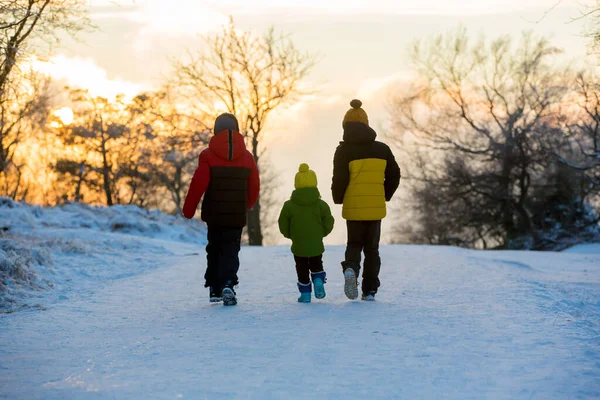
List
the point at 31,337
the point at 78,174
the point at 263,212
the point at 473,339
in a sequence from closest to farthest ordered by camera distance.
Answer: the point at 473,339, the point at 31,337, the point at 78,174, the point at 263,212

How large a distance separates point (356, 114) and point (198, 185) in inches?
75.0

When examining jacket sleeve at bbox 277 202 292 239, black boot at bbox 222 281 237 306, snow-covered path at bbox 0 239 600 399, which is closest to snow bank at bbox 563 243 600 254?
snow-covered path at bbox 0 239 600 399

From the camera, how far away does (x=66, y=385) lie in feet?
13.2

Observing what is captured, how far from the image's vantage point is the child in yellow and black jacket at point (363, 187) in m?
7.30

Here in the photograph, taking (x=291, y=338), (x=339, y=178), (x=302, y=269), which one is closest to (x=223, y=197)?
(x=302, y=269)

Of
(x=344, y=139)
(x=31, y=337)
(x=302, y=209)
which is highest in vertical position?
(x=344, y=139)

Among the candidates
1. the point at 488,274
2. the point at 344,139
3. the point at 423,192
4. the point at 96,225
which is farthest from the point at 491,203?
the point at 344,139

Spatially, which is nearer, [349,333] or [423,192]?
[349,333]

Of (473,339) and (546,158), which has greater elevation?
(546,158)

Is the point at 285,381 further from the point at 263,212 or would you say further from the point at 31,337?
the point at 263,212

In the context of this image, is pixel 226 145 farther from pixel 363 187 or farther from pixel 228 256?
pixel 363 187

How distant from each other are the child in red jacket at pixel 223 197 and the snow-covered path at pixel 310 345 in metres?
0.35

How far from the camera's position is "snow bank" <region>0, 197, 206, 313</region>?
8430 millimetres

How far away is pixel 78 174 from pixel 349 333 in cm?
4212
